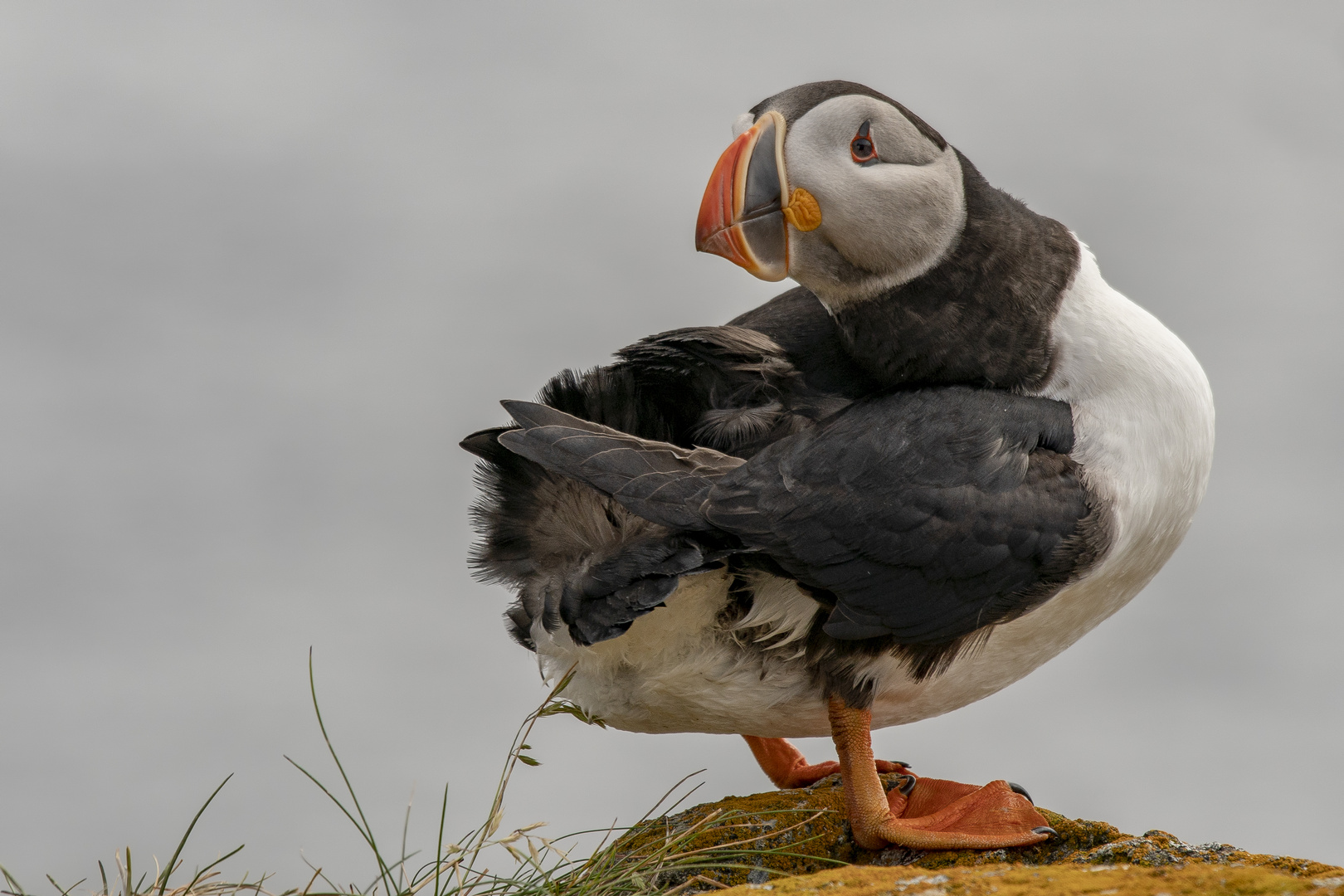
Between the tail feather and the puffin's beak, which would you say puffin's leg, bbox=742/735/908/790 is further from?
the puffin's beak

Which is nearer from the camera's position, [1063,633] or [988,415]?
[988,415]

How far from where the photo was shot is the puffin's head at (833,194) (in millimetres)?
2869

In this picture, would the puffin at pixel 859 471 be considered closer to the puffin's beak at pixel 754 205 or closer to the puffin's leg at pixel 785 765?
the puffin's beak at pixel 754 205

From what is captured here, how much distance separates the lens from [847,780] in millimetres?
3139

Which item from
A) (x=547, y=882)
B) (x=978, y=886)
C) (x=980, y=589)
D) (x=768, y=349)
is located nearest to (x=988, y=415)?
(x=980, y=589)

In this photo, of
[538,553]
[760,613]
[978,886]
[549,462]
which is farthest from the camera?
[538,553]

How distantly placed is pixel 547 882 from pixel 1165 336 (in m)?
2.21

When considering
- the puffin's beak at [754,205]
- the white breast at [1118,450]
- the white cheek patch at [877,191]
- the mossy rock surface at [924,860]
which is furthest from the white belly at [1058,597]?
the puffin's beak at [754,205]

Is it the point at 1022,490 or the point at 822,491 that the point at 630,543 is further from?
the point at 1022,490

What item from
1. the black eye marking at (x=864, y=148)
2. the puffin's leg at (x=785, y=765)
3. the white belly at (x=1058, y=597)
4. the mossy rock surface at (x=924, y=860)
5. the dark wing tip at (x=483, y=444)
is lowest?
the mossy rock surface at (x=924, y=860)

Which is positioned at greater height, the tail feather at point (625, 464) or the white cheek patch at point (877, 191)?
the white cheek patch at point (877, 191)

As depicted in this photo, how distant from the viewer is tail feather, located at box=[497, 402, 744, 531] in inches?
107

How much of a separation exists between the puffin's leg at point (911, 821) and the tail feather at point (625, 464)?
746 mm

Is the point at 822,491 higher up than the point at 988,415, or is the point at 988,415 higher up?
the point at 988,415
